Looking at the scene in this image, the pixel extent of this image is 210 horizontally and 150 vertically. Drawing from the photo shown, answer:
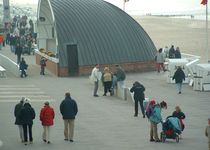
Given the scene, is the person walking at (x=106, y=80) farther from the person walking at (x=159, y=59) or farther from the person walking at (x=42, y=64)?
the person walking at (x=159, y=59)

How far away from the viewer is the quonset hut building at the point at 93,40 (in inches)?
1391

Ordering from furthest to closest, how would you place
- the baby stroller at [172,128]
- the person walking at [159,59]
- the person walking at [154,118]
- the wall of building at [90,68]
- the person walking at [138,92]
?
the person walking at [159,59], the wall of building at [90,68], the person walking at [138,92], the person walking at [154,118], the baby stroller at [172,128]

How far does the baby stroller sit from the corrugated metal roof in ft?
56.6

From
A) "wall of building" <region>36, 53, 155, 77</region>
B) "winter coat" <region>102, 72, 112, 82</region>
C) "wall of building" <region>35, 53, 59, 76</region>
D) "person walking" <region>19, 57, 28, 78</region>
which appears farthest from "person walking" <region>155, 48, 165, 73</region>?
"winter coat" <region>102, 72, 112, 82</region>

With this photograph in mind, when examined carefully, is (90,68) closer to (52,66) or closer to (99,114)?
(52,66)

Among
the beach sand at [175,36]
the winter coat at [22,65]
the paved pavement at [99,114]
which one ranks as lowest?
the paved pavement at [99,114]

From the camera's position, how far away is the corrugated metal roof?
35.9 m

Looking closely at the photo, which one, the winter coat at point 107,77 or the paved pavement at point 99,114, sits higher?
the winter coat at point 107,77

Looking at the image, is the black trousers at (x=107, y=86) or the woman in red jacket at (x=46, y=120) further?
the black trousers at (x=107, y=86)

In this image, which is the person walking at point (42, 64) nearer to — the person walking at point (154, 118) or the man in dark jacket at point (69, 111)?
the man in dark jacket at point (69, 111)

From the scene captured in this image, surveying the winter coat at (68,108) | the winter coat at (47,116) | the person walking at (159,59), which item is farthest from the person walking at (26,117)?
the person walking at (159,59)

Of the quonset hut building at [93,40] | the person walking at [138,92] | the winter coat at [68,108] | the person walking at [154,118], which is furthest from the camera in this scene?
the quonset hut building at [93,40]

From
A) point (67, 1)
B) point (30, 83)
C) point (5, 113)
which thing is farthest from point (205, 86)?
point (67, 1)

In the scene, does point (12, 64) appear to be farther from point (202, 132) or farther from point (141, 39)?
point (202, 132)
